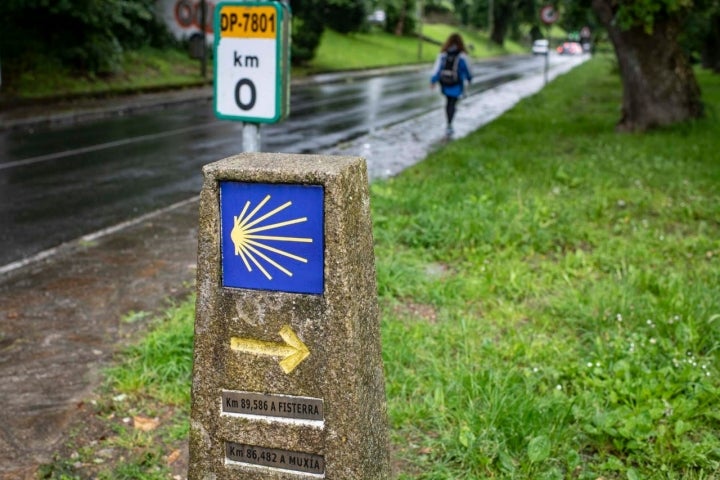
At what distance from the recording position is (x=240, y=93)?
5461mm

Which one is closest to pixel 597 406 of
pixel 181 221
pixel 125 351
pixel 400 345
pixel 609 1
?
pixel 400 345

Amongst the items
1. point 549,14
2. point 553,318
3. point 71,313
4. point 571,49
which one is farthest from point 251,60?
point 571,49

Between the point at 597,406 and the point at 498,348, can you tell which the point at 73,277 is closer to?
the point at 498,348

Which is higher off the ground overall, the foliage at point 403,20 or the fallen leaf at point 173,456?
the fallen leaf at point 173,456

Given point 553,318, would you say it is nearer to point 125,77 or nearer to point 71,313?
point 71,313

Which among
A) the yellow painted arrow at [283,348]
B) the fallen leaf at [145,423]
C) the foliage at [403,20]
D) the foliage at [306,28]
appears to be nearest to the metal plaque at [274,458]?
the yellow painted arrow at [283,348]

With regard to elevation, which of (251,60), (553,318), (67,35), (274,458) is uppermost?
(251,60)

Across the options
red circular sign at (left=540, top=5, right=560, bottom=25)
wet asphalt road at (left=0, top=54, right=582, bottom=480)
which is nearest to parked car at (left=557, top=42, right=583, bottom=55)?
red circular sign at (left=540, top=5, right=560, bottom=25)

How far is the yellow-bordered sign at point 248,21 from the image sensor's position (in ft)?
17.3

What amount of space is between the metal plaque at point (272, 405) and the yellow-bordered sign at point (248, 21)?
2.99 meters

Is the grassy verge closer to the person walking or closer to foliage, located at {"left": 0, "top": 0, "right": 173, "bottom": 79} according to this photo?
the person walking

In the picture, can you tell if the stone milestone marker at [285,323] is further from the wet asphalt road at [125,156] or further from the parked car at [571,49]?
the parked car at [571,49]

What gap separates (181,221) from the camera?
8609 millimetres

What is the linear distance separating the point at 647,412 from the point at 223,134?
1292 centimetres
